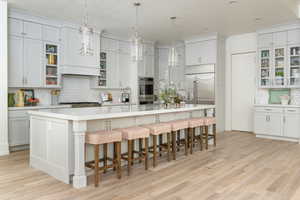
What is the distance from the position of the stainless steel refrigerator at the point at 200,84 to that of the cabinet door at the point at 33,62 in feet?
14.1

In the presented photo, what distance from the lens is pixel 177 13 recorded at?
5047 mm

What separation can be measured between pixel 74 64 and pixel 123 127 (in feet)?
9.42

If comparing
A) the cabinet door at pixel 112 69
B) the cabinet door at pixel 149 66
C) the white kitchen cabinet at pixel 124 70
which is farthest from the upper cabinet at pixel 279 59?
the cabinet door at pixel 112 69

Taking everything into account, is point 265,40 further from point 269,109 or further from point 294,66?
point 269,109

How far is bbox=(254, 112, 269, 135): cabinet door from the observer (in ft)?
20.2

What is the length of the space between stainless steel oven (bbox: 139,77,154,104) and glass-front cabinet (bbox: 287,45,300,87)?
13.3 ft

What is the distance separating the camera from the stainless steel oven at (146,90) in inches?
302

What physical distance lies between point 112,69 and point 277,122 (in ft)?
15.5

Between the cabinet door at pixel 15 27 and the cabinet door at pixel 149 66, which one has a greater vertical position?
the cabinet door at pixel 15 27

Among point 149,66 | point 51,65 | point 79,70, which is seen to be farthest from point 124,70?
point 51,65

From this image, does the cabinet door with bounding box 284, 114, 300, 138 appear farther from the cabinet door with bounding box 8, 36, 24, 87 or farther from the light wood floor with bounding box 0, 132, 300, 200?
the cabinet door with bounding box 8, 36, 24, 87

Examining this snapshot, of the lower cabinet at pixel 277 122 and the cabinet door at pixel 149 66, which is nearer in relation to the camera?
the lower cabinet at pixel 277 122

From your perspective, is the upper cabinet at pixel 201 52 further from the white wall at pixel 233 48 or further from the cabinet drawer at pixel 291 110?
the cabinet drawer at pixel 291 110

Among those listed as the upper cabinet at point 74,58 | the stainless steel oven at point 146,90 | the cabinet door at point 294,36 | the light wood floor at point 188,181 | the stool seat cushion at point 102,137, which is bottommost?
the light wood floor at point 188,181
